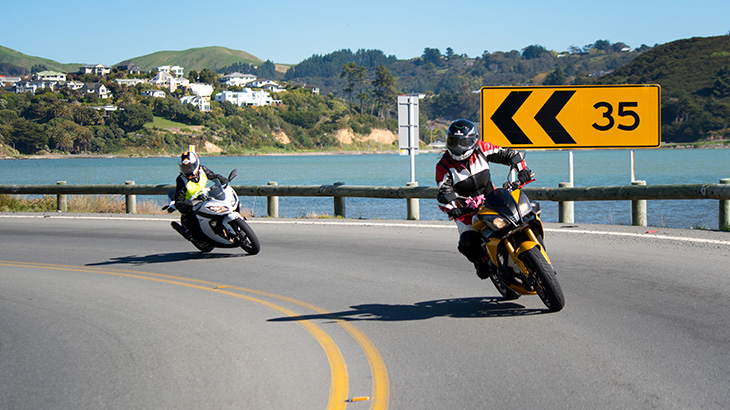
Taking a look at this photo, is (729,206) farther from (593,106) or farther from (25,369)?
(25,369)

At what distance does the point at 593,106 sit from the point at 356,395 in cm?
1346

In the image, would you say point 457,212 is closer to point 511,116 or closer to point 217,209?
point 217,209

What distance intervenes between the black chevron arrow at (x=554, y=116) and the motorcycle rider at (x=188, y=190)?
8.04 metres

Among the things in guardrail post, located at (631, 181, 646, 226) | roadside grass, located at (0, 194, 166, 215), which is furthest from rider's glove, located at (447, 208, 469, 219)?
roadside grass, located at (0, 194, 166, 215)

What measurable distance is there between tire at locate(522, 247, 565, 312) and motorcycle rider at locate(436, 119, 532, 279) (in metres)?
0.70

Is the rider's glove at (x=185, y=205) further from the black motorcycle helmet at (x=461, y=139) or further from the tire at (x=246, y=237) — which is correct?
the black motorcycle helmet at (x=461, y=139)

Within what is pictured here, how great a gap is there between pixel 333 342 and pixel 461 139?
2.30 m

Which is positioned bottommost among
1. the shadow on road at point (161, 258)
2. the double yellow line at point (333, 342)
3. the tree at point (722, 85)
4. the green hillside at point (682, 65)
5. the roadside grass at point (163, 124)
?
the double yellow line at point (333, 342)

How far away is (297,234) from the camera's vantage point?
48.5 ft

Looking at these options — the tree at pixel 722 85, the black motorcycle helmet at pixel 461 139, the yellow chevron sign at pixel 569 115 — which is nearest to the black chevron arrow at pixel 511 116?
the yellow chevron sign at pixel 569 115

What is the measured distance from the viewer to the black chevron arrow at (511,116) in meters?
17.3

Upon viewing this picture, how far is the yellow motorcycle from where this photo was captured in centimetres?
687

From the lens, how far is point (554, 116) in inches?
685

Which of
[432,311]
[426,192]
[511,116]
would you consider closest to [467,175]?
[432,311]
